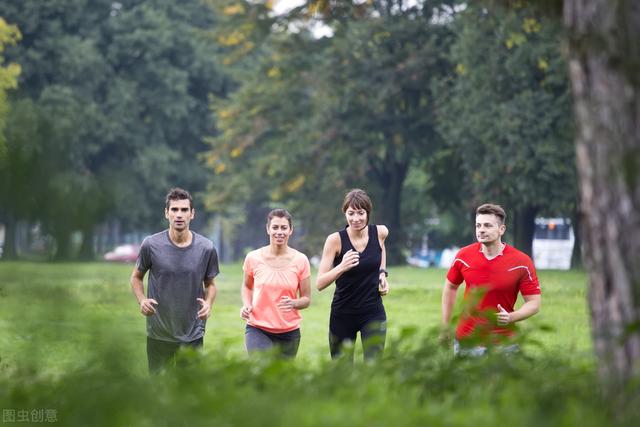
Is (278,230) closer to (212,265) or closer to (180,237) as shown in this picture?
(212,265)

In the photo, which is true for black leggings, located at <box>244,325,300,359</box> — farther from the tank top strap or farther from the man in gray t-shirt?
the tank top strap

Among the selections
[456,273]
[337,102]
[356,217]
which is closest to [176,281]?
[356,217]

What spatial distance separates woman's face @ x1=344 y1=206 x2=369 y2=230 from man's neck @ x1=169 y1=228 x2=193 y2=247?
3.85 ft

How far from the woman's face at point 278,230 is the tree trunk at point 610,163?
5.23 metres

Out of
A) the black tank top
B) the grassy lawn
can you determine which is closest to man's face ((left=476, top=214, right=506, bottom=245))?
the black tank top

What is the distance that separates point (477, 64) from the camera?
4241 cm

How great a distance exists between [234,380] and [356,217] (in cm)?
509

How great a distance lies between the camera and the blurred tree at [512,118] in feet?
131

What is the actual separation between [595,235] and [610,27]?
28.5 inches

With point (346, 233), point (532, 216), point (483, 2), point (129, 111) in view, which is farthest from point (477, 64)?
point (483, 2)

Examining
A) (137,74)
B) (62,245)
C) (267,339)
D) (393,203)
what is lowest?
(267,339)

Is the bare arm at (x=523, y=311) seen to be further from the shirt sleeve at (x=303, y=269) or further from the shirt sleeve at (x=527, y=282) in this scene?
the shirt sleeve at (x=303, y=269)

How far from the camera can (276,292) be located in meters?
9.71

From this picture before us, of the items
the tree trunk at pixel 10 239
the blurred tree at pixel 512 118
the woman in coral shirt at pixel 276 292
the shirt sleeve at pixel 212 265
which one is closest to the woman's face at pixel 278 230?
the woman in coral shirt at pixel 276 292
